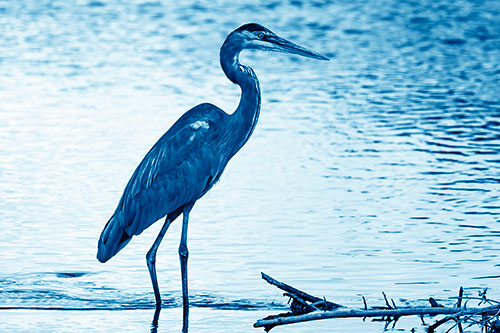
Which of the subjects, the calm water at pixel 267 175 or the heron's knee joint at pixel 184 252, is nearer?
the heron's knee joint at pixel 184 252

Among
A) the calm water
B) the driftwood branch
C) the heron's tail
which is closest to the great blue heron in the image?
the heron's tail

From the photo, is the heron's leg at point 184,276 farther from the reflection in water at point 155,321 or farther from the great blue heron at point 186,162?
the reflection in water at point 155,321

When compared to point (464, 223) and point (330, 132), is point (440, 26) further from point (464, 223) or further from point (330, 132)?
point (464, 223)

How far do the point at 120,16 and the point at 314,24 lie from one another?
4539 mm

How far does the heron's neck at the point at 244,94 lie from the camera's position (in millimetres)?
7758

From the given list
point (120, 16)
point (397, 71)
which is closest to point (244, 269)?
point (397, 71)

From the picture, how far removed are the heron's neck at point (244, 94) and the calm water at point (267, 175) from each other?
90cm

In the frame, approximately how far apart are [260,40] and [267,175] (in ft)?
10.9

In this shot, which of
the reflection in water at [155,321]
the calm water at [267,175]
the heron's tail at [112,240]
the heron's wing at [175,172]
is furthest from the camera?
the calm water at [267,175]

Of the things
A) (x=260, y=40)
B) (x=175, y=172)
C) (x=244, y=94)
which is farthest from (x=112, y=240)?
(x=260, y=40)

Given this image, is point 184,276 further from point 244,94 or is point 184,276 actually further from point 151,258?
point 244,94

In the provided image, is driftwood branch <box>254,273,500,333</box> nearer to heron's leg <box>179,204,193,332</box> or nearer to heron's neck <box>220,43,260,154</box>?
heron's leg <box>179,204,193,332</box>

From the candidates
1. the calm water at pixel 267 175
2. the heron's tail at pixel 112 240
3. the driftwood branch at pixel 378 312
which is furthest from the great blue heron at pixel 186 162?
the driftwood branch at pixel 378 312

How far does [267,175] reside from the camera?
1098 cm
